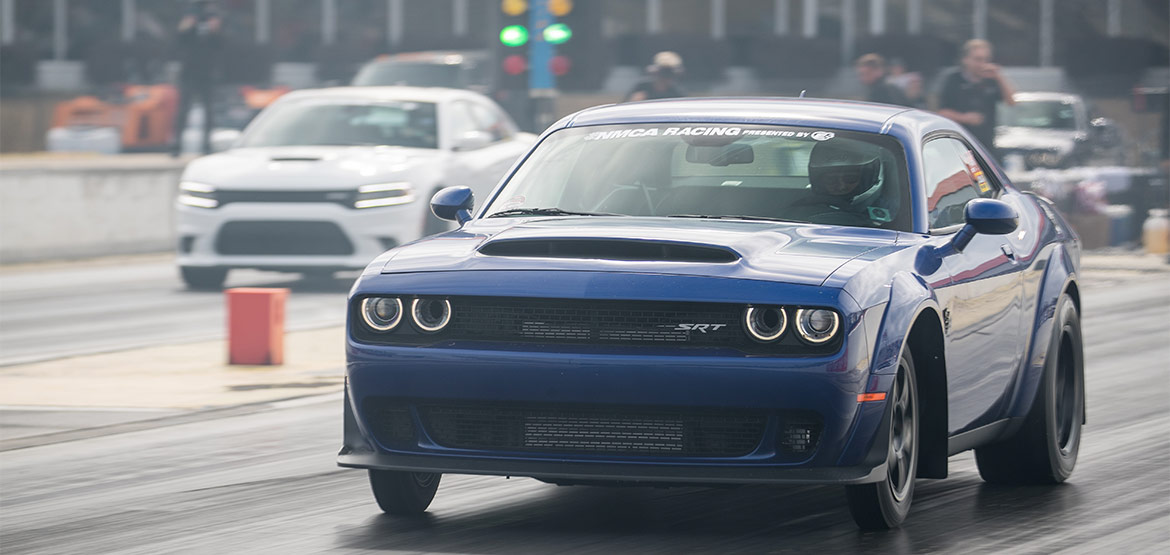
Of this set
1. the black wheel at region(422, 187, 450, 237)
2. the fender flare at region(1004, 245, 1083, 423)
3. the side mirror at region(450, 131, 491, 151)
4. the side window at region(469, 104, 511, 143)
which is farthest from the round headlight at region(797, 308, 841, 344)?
the side window at region(469, 104, 511, 143)

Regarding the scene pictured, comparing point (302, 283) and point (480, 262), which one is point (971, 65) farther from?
point (480, 262)

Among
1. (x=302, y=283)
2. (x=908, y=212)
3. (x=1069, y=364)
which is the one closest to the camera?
(x=908, y=212)

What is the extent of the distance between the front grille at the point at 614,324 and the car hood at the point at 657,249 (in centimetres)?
12

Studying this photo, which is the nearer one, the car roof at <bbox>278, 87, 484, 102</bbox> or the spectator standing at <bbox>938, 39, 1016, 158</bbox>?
the car roof at <bbox>278, 87, 484, 102</bbox>

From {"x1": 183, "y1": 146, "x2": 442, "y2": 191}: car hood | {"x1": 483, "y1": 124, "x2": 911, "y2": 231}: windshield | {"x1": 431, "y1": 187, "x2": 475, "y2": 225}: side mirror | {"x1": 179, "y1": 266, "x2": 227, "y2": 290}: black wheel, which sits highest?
{"x1": 483, "y1": 124, "x2": 911, "y2": 231}: windshield

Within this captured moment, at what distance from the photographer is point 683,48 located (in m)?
45.1

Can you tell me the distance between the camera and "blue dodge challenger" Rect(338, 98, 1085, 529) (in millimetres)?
6215

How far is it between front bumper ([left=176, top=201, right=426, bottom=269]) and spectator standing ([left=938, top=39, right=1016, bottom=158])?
523cm

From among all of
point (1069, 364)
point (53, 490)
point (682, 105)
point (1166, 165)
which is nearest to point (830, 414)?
point (682, 105)

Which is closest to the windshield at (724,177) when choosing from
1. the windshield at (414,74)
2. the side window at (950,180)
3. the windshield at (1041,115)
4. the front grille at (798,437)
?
the side window at (950,180)

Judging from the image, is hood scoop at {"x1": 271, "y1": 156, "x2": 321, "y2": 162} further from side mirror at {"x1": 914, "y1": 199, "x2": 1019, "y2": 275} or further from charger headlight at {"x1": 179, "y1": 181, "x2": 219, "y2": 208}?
side mirror at {"x1": 914, "y1": 199, "x2": 1019, "y2": 275}

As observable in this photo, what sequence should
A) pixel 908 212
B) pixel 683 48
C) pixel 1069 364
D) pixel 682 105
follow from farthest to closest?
pixel 683 48 → pixel 1069 364 → pixel 682 105 → pixel 908 212

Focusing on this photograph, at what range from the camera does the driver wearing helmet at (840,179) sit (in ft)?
23.4

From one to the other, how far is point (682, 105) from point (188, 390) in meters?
4.66
